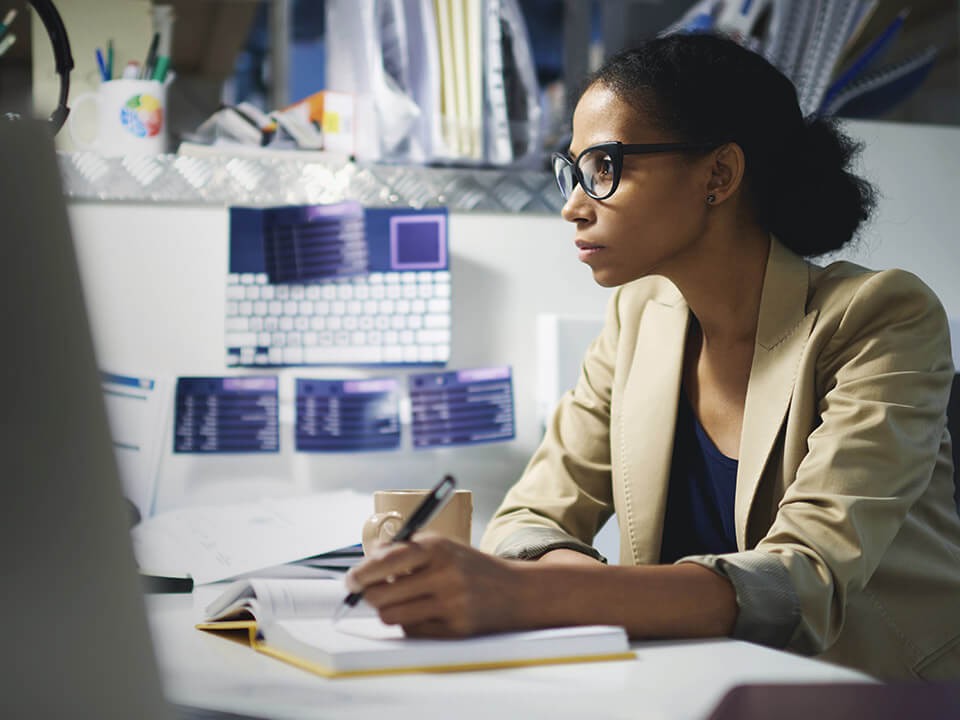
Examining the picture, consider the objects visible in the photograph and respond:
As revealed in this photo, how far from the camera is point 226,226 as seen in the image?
5.17 ft

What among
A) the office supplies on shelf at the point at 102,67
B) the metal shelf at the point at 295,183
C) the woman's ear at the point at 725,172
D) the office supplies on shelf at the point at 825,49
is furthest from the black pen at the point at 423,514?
the office supplies on shelf at the point at 825,49

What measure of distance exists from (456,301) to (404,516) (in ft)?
2.47

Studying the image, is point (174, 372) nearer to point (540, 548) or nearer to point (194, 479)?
point (194, 479)

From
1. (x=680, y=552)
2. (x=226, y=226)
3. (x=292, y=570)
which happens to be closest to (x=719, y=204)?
(x=680, y=552)

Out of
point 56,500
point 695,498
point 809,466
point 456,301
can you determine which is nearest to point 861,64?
point 456,301

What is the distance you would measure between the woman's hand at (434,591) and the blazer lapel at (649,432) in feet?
1.74

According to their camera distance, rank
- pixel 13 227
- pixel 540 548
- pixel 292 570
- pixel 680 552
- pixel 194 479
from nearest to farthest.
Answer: pixel 13 227 → pixel 540 548 → pixel 292 570 → pixel 680 552 → pixel 194 479

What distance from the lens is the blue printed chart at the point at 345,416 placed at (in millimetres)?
1557

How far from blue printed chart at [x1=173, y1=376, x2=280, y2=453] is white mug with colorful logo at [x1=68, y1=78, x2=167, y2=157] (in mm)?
362

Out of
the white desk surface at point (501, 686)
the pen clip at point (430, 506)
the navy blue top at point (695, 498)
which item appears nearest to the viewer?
the white desk surface at point (501, 686)

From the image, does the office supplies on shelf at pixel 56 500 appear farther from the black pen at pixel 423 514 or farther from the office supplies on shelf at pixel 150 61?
the office supplies on shelf at pixel 150 61

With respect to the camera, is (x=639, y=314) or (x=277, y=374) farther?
(x=277, y=374)

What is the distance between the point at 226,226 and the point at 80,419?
1.29 meters

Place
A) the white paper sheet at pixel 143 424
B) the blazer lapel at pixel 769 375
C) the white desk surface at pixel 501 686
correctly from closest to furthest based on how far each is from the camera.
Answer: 1. the white desk surface at pixel 501 686
2. the blazer lapel at pixel 769 375
3. the white paper sheet at pixel 143 424
